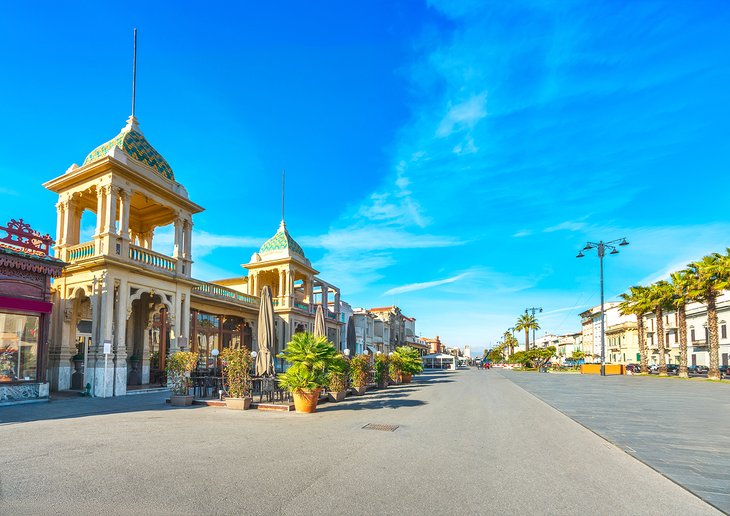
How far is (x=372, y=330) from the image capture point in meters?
57.5

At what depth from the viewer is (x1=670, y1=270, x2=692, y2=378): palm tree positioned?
37250mm

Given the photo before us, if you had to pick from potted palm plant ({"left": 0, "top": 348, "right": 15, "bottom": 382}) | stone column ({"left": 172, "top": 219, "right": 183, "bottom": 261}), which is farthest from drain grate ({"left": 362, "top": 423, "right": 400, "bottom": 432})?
stone column ({"left": 172, "top": 219, "right": 183, "bottom": 261})

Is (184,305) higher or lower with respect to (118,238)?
lower

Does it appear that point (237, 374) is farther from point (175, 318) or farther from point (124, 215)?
point (124, 215)

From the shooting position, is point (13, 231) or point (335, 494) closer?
point (335, 494)

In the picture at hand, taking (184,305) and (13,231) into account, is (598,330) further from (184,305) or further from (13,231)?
(13,231)

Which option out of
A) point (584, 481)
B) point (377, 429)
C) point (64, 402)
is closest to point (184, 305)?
point (64, 402)

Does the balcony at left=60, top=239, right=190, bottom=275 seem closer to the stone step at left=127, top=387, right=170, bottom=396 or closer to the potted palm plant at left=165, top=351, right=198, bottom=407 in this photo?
the stone step at left=127, top=387, right=170, bottom=396

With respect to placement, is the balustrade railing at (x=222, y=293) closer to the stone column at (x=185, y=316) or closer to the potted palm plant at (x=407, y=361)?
the stone column at (x=185, y=316)

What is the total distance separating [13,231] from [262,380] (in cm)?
988

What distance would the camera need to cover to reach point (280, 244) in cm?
3266

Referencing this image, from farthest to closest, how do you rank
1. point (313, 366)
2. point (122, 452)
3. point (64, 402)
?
1. point (64, 402)
2. point (313, 366)
3. point (122, 452)

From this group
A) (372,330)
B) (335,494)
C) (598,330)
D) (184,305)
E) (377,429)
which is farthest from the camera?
(598,330)

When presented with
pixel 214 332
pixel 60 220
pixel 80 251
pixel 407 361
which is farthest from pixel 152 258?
pixel 407 361
